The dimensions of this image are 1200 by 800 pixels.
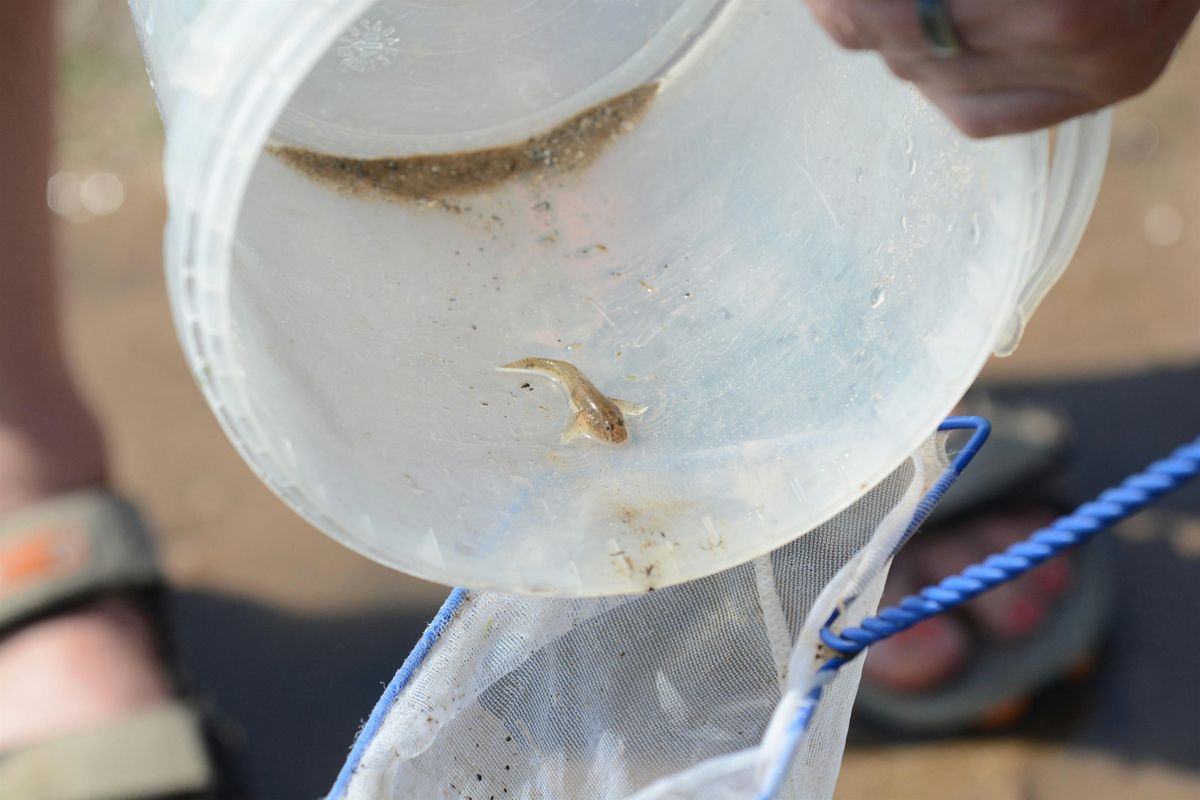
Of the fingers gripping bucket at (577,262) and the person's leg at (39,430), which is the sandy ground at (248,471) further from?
the fingers gripping bucket at (577,262)

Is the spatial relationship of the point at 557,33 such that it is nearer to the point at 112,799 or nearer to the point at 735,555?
the point at 735,555

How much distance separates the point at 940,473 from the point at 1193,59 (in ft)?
4.90

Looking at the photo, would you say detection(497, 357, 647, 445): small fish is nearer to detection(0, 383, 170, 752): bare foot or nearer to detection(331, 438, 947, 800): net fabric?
detection(331, 438, 947, 800): net fabric

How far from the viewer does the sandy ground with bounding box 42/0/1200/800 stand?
1.43 metres

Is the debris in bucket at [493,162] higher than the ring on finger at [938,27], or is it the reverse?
the ring on finger at [938,27]

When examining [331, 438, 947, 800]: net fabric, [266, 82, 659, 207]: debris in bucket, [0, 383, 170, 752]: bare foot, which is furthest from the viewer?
[0, 383, 170, 752]: bare foot

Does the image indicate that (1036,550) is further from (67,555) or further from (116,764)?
(67,555)

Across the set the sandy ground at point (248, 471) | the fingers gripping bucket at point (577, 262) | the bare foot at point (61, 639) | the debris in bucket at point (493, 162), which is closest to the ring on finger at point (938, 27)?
the fingers gripping bucket at point (577, 262)

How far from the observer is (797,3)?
0.98 metres

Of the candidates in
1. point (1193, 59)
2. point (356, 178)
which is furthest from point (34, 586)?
point (1193, 59)

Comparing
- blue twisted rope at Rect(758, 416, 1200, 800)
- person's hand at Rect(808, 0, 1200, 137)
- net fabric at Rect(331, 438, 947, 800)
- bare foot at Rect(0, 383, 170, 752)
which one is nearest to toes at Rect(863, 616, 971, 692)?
net fabric at Rect(331, 438, 947, 800)

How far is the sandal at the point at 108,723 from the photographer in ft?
4.14

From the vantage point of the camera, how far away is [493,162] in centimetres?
107

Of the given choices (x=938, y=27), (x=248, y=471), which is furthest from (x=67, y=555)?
(x=938, y=27)
